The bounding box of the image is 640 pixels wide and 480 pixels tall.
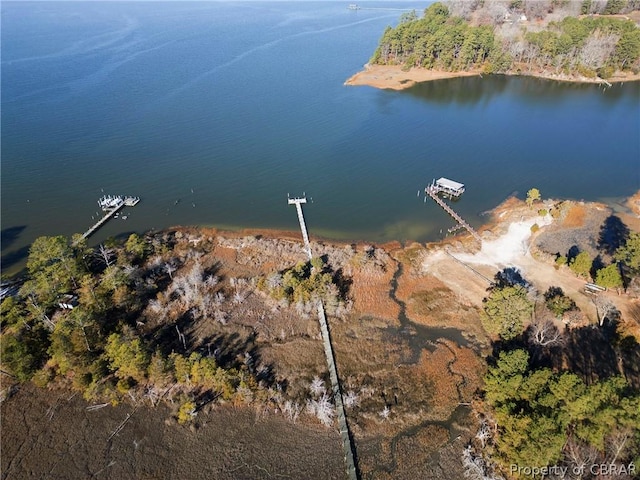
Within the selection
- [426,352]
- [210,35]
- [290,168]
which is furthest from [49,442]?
[210,35]

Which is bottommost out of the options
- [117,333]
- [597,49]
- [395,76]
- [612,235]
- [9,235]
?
[612,235]

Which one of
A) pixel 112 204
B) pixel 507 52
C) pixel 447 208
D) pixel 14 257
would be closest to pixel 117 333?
pixel 14 257

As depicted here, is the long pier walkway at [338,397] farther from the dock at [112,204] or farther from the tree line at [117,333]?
the dock at [112,204]

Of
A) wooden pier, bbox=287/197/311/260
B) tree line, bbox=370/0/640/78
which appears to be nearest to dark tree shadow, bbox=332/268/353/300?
wooden pier, bbox=287/197/311/260

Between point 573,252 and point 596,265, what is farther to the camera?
point 573,252

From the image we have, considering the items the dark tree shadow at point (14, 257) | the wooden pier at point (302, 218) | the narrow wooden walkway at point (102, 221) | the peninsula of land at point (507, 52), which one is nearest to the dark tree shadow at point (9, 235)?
the dark tree shadow at point (14, 257)

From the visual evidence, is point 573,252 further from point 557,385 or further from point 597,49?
point 597,49

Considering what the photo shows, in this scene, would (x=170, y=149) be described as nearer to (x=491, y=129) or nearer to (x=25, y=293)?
(x=25, y=293)
